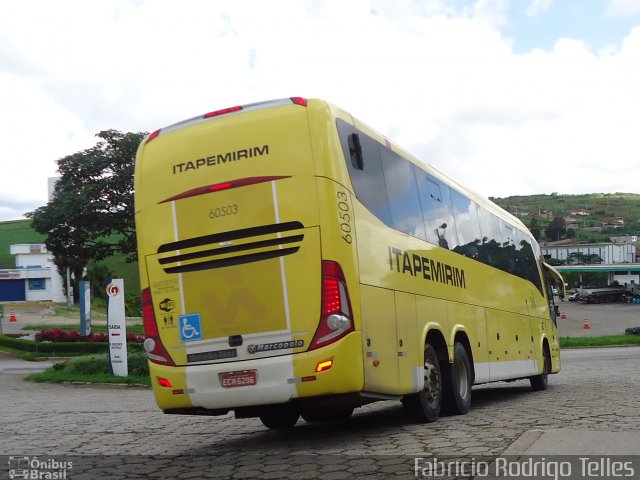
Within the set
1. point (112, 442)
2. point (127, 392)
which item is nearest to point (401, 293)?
point (112, 442)

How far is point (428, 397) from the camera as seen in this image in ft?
32.6

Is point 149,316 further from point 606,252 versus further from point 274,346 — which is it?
point 606,252

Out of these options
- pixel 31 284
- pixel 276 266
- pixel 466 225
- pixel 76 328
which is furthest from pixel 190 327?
pixel 31 284

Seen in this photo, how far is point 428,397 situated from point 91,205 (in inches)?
1192

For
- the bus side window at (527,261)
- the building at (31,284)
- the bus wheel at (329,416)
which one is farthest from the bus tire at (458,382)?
the building at (31,284)

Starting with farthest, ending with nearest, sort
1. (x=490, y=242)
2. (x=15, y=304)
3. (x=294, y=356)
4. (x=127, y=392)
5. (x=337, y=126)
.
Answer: (x=15, y=304) → (x=127, y=392) → (x=490, y=242) → (x=337, y=126) → (x=294, y=356)

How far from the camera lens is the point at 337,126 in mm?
8422

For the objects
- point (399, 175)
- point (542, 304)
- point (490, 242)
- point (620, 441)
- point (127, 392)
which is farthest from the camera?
point (127, 392)

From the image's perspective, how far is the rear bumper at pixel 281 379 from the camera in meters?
7.81

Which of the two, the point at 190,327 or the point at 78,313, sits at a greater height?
the point at 190,327

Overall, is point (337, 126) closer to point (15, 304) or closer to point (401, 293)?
point (401, 293)

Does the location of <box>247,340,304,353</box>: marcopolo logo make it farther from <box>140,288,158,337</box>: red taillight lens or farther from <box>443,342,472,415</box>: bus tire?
<box>443,342,472,415</box>: bus tire

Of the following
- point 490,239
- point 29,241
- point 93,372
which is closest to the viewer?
point 490,239

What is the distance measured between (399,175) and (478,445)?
396 cm
